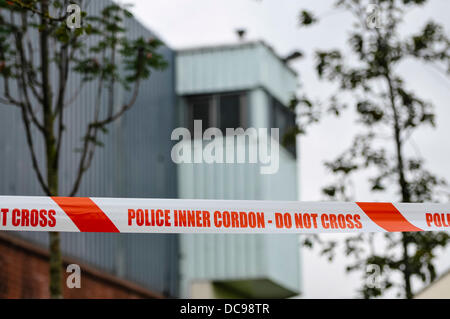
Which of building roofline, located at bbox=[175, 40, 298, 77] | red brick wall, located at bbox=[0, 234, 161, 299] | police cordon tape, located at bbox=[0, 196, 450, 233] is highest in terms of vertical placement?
building roofline, located at bbox=[175, 40, 298, 77]

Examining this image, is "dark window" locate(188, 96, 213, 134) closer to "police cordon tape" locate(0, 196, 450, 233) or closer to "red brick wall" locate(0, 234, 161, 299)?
"red brick wall" locate(0, 234, 161, 299)

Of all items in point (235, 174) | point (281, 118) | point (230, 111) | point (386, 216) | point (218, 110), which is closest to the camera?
point (386, 216)

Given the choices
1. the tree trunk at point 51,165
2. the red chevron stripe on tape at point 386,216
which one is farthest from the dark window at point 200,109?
the red chevron stripe on tape at point 386,216

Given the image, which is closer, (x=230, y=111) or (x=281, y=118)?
(x=230, y=111)

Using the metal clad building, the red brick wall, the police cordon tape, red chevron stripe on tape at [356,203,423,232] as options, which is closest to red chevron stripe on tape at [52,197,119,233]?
the police cordon tape

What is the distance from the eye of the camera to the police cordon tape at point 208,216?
828 cm

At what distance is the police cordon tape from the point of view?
8281mm

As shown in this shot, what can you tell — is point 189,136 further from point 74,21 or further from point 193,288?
point 74,21

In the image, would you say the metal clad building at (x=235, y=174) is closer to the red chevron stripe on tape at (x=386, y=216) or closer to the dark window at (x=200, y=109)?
the dark window at (x=200, y=109)

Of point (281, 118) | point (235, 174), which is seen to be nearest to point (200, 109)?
point (235, 174)

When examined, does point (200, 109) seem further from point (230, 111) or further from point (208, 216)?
point (208, 216)

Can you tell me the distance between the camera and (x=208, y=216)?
8.42 meters

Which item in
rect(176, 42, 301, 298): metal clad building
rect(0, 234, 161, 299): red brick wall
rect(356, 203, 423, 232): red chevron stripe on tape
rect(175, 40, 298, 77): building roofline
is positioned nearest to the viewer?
rect(356, 203, 423, 232): red chevron stripe on tape
